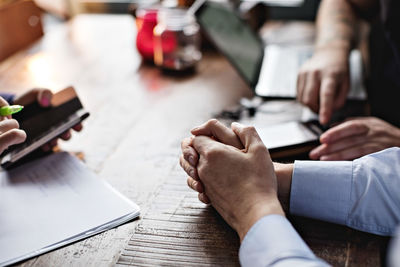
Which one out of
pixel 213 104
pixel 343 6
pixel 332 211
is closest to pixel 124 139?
pixel 213 104

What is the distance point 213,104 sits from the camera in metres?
1.22

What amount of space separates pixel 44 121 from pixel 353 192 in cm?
70

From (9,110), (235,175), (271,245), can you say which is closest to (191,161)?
(235,175)

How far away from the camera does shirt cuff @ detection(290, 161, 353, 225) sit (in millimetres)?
718

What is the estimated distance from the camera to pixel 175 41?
1.47 metres

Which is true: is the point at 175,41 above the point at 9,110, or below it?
below

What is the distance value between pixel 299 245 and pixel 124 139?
0.58m

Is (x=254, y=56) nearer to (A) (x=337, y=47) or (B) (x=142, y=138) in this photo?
(A) (x=337, y=47)

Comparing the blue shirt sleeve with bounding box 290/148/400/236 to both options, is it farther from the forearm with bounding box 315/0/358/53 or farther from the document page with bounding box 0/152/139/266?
the forearm with bounding box 315/0/358/53

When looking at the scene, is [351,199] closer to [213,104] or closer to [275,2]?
[213,104]

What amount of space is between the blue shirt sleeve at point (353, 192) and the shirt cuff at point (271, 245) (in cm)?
12

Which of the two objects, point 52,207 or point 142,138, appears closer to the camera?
point 52,207

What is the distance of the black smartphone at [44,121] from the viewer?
0.88 m

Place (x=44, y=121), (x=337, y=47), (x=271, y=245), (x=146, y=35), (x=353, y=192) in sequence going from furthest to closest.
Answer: (x=146, y=35), (x=337, y=47), (x=44, y=121), (x=353, y=192), (x=271, y=245)
